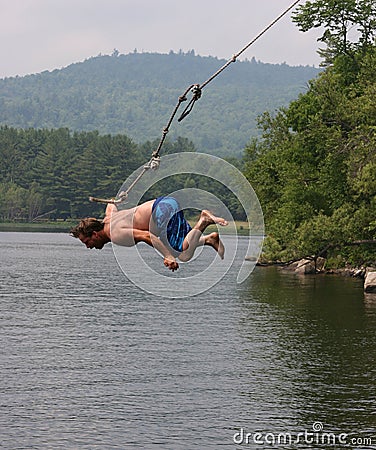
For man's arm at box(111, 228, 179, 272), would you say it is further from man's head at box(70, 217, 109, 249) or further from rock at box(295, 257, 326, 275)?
rock at box(295, 257, 326, 275)

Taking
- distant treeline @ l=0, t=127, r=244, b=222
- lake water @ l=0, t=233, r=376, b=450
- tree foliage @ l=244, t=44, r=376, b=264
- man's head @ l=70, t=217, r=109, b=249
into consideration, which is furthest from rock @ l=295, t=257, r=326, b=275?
distant treeline @ l=0, t=127, r=244, b=222

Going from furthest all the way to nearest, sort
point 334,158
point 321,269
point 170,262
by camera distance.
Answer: point 321,269
point 334,158
point 170,262

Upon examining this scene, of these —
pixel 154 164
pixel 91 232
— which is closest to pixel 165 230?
pixel 154 164

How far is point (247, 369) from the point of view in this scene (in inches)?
1443

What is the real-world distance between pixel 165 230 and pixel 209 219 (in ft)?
2.04

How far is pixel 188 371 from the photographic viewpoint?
35.7m

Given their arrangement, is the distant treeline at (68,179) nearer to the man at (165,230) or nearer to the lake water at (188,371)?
the lake water at (188,371)

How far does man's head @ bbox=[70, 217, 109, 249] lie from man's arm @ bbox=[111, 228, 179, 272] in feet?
1.59

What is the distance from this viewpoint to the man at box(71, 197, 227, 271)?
39.6ft

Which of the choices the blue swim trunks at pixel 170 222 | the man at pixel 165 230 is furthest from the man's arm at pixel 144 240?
the blue swim trunks at pixel 170 222

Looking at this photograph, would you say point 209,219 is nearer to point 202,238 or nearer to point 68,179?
point 202,238

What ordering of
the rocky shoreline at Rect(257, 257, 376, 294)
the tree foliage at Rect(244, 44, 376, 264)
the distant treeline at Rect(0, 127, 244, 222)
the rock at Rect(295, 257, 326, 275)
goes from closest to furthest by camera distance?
1. the tree foliage at Rect(244, 44, 376, 264)
2. the rocky shoreline at Rect(257, 257, 376, 294)
3. the rock at Rect(295, 257, 326, 275)
4. the distant treeline at Rect(0, 127, 244, 222)

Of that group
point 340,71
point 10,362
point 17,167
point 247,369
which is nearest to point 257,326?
point 247,369

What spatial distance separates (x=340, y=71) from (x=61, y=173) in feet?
396
